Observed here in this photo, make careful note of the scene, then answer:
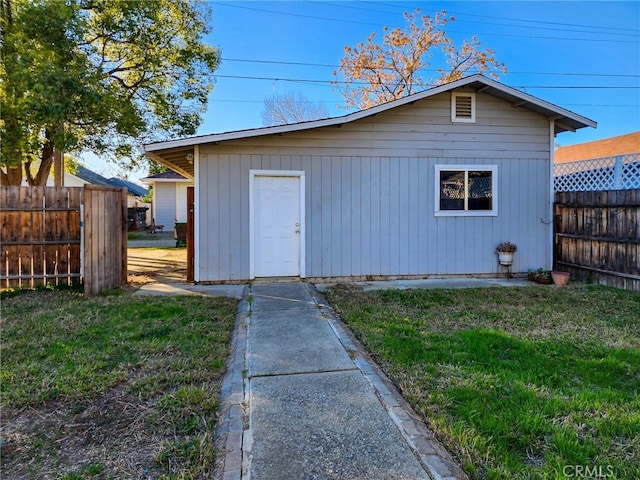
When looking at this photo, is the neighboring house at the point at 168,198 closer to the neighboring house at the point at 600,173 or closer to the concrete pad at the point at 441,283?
the concrete pad at the point at 441,283

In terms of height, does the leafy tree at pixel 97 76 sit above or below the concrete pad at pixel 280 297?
above

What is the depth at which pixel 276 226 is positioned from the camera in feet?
23.5

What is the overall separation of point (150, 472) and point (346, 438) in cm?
102

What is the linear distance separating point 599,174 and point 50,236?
9.59 m

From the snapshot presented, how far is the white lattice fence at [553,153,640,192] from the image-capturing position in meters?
6.50

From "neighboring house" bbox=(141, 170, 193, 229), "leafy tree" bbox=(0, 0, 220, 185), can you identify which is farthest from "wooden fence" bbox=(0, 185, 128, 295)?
"neighboring house" bbox=(141, 170, 193, 229)

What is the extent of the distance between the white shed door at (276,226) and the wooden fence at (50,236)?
2369mm

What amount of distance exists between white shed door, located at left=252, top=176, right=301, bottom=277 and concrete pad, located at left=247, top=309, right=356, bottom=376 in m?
2.43

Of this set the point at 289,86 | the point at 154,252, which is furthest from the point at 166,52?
the point at 289,86

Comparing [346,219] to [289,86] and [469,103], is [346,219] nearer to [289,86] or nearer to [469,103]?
[469,103]

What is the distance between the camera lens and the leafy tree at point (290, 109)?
20.4 m

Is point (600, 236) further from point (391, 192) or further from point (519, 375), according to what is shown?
point (519, 375)

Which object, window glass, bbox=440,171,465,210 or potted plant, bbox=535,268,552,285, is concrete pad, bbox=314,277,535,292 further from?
window glass, bbox=440,171,465,210

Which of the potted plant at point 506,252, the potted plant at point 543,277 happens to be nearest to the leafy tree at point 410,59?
the potted plant at point 506,252
